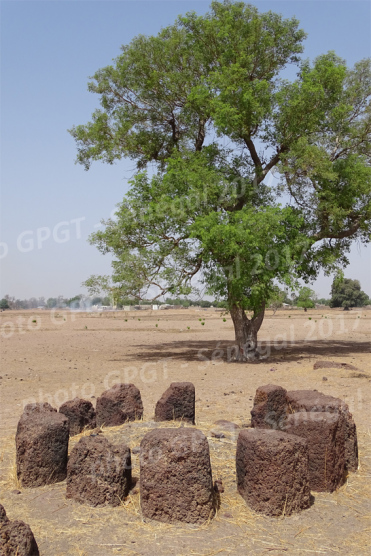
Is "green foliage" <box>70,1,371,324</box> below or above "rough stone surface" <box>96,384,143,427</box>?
above

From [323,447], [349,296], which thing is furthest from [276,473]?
[349,296]

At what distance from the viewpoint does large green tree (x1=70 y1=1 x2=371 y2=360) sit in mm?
17453

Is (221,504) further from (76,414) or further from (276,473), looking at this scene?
(76,414)

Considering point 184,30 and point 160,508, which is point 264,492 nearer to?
point 160,508

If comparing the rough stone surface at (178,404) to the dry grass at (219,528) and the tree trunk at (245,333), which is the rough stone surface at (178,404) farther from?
the tree trunk at (245,333)

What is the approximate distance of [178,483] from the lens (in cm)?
496

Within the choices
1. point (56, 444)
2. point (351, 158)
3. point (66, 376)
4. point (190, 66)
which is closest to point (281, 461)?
point (56, 444)

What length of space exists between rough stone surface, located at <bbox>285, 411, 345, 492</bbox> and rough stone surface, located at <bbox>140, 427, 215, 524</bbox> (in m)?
1.30

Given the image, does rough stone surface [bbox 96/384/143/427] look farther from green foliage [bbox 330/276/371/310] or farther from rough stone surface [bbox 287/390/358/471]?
green foliage [bbox 330/276/371/310]

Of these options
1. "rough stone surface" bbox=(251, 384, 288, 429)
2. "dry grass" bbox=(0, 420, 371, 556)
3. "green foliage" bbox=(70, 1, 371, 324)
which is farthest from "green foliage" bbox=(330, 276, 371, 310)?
"dry grass" bbox=(0, 420, 371, 556)

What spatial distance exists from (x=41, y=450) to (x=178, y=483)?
5.57 ft

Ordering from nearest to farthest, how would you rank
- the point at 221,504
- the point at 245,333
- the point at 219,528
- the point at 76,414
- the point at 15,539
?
the point at 15,539 < the point at 219,528 < the point at 221,504 < the point at 76,414 < the point at 245,333

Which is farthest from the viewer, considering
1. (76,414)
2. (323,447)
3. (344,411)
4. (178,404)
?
(178,404)

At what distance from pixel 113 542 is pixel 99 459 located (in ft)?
3.11
